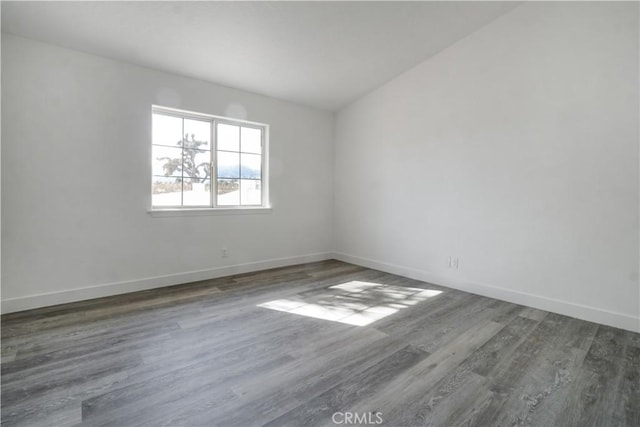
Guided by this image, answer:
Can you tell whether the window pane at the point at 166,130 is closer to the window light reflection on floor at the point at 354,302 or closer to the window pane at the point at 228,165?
the window pane at the point at 228,165

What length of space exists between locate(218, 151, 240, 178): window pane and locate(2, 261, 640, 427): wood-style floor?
A: 1.73 meters

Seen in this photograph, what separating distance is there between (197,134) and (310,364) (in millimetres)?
3150

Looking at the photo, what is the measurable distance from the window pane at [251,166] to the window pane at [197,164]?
0.50 meters

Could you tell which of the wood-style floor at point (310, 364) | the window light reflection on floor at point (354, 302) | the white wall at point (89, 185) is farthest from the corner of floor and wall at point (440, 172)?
the window light reflection on floor at point (354, 302)

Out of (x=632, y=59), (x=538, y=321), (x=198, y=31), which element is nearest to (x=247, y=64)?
(x=198, y=31)

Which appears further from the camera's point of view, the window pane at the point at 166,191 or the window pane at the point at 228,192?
the window pane at the point at 228,192

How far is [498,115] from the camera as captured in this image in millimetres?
3400

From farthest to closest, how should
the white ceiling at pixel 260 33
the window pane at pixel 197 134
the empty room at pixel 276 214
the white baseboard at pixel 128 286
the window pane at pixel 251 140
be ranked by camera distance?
the window pane at pixel 251 140 < the window pane at pixel 197 134 < the white baseboard at pixel 128 286 < the white ceiling at pixel 260 33 < the empty room at pixel 276 214

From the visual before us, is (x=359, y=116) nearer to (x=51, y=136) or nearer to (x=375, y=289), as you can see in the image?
(x=375, y=289)

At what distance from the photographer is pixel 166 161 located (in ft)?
12.1

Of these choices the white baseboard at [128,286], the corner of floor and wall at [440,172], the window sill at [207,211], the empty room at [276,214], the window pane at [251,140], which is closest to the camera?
the empty room at [276,214]

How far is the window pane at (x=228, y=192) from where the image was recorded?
4160mm

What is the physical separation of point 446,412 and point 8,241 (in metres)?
3.73

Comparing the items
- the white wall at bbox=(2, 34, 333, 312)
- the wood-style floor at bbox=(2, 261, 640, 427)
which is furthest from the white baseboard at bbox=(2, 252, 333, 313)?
the wood-style floor at bbox=(2, 261, 640, 427)
